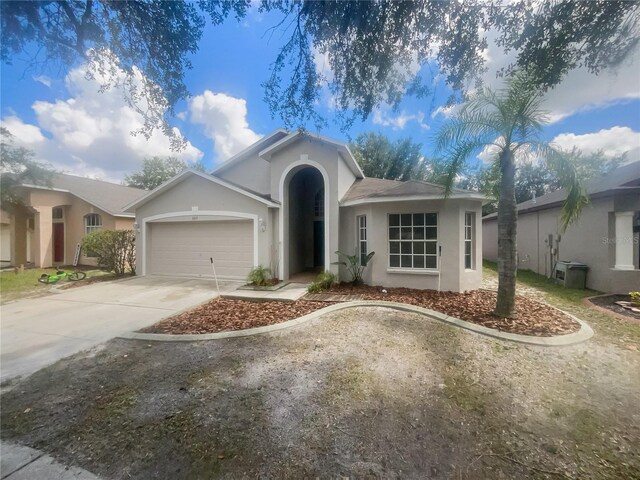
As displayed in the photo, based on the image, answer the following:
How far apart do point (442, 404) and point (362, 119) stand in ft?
16.6

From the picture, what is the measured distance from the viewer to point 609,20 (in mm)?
3996

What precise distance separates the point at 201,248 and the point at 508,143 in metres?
10.9

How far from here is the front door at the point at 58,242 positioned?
650 inches

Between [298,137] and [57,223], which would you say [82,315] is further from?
[57,223]

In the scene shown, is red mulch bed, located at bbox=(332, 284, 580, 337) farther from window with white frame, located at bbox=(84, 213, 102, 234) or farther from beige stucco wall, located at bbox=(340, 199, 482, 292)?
window with white frame, located at bbox=(84, 213, 102, 234)

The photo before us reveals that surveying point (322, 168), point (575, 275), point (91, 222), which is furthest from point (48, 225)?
point (575, 275)

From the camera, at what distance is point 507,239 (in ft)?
20.0

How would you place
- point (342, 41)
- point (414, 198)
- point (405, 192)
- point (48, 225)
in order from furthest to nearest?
point (48, 225), point (405, 192), point (414, 198), point (342, 41)

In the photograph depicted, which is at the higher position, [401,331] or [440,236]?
[440,236]

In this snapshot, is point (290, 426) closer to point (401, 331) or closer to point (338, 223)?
point (401, 331)

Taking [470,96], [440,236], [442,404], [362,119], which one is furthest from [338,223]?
[442,404]

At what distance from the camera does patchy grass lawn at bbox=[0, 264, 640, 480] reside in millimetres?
2504

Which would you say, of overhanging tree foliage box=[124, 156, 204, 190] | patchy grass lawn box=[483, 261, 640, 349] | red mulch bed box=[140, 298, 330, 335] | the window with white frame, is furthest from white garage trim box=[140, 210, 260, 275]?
overhanging tree foliage box=[124, 156, 204, 190]

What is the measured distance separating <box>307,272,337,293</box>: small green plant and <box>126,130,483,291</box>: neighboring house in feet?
1.91
